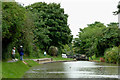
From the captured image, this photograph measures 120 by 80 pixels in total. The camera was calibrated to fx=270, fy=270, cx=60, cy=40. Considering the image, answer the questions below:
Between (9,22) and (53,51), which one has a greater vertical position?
(9,22)

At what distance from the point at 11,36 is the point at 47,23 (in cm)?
3363

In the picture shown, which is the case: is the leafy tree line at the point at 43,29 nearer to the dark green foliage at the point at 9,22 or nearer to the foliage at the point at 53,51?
the foliage at the point at 53,51

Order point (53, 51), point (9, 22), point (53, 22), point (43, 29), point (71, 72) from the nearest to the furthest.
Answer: point (71, 72)
point (9, 22)
point (43, 29)
point (53, 51)
point (53, 22)

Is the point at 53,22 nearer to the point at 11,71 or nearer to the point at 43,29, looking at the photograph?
the point at 43,29

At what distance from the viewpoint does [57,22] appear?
192 ft

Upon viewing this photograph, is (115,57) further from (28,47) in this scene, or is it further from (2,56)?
(2,56)

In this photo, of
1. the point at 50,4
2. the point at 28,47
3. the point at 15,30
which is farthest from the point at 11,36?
the point at 50,4

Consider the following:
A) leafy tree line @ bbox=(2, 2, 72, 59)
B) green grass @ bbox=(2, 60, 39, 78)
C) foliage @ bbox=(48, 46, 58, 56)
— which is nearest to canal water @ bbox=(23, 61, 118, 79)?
green grass @ bbox=(2, 60, 39, 78)

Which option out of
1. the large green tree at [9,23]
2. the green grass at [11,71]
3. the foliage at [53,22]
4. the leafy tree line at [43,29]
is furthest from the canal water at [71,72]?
the foliage at [53,22]

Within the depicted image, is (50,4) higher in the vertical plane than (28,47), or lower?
higher

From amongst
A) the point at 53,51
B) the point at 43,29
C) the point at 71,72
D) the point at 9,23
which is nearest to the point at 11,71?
the point at 71,72

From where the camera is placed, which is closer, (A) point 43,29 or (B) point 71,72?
(B) point 71,72

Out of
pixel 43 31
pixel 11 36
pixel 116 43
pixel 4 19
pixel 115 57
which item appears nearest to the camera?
pixel 4 19

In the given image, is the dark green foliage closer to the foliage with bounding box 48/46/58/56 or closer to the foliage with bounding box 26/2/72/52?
the foliage with bounding box 26/2/72/52
